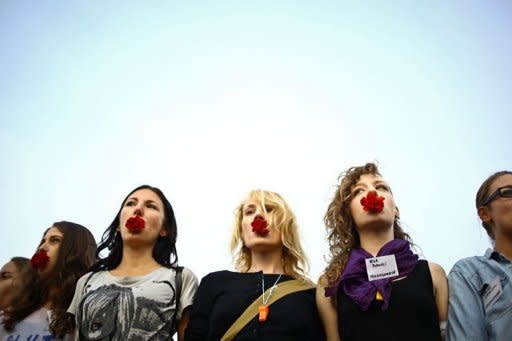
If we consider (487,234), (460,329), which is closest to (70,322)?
(460,329)

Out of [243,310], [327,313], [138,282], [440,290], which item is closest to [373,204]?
[440,290]

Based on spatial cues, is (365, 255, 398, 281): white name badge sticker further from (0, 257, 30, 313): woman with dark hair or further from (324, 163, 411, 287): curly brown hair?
(0, 257, 30, 313): woman with dark hair

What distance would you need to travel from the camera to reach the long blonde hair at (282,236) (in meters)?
4.31

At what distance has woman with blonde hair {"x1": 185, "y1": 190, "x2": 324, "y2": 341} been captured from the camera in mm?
3592

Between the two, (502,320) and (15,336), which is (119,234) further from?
(502,320)

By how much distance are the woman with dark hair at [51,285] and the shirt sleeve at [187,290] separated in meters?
1.16

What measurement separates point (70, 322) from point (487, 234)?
3976mm

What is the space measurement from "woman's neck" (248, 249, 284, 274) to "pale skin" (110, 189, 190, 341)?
0.90 metres

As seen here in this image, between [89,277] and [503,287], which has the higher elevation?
[89,277]

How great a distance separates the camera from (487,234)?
13.7ft

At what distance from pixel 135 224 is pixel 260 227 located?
1.18m

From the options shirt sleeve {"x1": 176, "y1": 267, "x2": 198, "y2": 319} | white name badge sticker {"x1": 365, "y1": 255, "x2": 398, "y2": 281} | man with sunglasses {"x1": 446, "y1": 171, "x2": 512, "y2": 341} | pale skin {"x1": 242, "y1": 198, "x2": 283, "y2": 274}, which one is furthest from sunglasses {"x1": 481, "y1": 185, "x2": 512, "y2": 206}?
shirt sleeve {"x1": 176, "y1": 267, "x2": 198, "y2": 319}

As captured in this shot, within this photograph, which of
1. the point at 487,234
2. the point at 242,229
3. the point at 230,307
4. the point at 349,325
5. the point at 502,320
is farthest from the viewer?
the point at 242,229

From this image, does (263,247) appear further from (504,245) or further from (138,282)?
(504,245)
